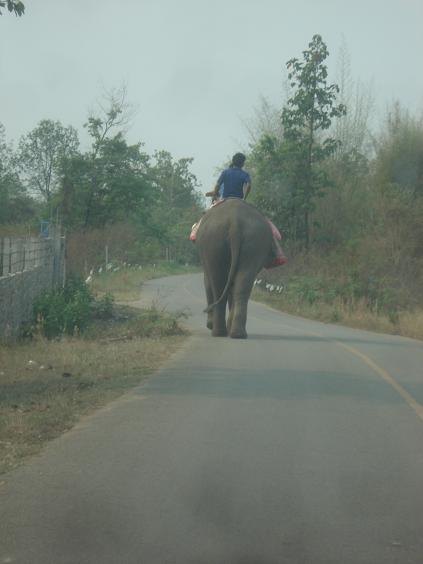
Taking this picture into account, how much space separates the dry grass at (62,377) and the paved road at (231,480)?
1.05ft

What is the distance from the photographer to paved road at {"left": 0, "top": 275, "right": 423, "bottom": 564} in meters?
5.54

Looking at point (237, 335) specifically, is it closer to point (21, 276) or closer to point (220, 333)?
point (220, 333)

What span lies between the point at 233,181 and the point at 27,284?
4.67m

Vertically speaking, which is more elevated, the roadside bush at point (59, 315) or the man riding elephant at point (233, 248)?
the man riding elephant at point (233, 248)

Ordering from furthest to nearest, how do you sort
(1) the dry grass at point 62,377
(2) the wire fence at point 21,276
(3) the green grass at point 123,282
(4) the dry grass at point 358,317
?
(3) the green grass at point 123,282 < (4) the dry grass at point 358,317 < (2) the wire fence at point 21,276 < (1) the dry grass at point 62,377

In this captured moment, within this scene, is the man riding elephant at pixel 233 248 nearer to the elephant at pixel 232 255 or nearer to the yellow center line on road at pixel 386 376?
the elephant at pixel 232 255

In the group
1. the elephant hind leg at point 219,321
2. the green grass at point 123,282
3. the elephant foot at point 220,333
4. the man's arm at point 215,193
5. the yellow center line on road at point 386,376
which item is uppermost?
the man's arm at point 215,193

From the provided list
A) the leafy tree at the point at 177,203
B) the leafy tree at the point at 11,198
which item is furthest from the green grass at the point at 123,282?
the leafy tree at the point at 177,203

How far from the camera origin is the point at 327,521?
601 centimetres

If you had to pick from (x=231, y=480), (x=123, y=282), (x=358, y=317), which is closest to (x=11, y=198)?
(x=123, y=282)

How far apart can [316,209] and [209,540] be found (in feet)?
131

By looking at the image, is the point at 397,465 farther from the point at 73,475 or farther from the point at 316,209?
the point at 316,209

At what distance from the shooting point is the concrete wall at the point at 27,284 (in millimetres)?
16623

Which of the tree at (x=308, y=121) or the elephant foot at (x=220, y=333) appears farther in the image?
the tree at (x=308, y=121)
